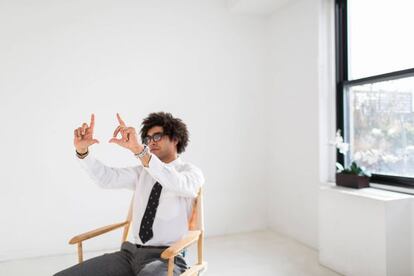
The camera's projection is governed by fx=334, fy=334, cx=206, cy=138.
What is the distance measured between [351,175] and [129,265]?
1.86m

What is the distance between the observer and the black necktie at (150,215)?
66.5 inches

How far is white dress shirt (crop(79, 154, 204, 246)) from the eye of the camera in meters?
1.65

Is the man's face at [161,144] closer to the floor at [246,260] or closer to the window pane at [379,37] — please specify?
the floor at [246,260]

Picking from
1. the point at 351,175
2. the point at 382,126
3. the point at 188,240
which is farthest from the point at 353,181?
the point at 188,240

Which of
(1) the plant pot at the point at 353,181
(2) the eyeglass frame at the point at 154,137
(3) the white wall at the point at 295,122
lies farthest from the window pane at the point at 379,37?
(2) the eyeglass frame at the point at 154,137

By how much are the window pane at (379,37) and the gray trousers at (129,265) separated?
217 cm

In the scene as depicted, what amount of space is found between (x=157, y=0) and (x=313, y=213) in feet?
8.53

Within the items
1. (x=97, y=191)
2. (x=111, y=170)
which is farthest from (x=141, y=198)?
(x=97, y=191)

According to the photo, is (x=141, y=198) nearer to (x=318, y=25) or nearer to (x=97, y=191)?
(x=97, y=191)

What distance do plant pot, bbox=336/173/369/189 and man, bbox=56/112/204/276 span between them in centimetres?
146

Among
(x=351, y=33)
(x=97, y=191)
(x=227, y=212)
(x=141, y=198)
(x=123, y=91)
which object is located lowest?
(x=227, y=212)

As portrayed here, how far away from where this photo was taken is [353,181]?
8.63ft

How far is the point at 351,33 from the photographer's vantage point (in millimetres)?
2973

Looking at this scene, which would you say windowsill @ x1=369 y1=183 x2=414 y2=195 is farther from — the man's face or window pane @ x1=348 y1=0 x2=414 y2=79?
the man's face
